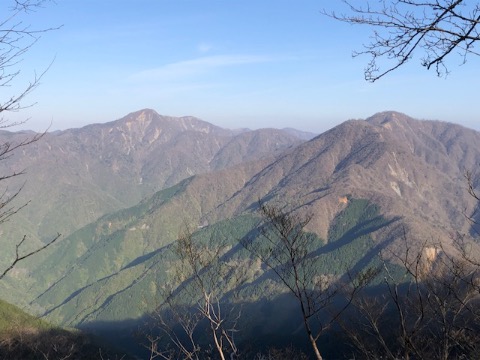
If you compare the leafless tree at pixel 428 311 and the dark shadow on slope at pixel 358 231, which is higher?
the leafless tree at pixel 428 311

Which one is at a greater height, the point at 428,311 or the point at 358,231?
the point at 428,311

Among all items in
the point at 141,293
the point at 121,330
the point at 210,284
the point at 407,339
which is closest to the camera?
the point at 407,339

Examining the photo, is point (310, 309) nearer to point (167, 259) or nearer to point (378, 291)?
point (378, 291)

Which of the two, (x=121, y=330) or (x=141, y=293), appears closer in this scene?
(x=121, y=330)

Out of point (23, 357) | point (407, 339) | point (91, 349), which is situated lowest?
point (91, 349)

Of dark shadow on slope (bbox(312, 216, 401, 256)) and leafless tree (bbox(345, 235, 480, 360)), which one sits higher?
leafless tree (bbox(345, 235, 480, 360))

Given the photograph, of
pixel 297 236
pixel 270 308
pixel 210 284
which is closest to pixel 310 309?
pixel 297 236

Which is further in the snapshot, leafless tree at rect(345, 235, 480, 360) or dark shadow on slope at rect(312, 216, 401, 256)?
dark shadow on slope at rect(312, 216, 401, 256)

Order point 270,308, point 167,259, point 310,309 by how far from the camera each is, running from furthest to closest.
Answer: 1. point 167,259
2. point 270,308
3. point 310,309

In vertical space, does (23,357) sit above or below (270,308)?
above

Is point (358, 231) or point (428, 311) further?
point (358, 231)

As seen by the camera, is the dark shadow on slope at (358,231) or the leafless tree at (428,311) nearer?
the leafless tree at (428,311)
